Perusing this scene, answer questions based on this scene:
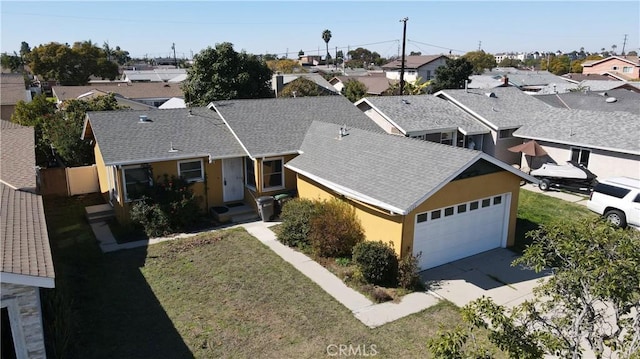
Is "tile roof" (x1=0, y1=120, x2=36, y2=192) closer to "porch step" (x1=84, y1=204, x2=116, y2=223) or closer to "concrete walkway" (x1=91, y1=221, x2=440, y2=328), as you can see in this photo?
"porch step" (x1=84, y1=204, x2=116, y2=223)

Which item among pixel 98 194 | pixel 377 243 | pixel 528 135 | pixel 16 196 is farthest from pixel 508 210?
pixel 98 194

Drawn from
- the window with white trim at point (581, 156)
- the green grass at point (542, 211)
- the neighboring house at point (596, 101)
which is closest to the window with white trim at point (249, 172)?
the green grass at point (542, 211)

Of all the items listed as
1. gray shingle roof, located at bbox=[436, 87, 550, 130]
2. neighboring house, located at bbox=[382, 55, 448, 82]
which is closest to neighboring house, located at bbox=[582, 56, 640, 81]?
neighboring house, located at bbox=[382, 55, 448, 82]

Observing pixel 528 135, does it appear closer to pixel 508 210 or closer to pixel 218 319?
pixel 508 210

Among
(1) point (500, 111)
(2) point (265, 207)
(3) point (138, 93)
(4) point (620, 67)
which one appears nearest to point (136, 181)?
(2) point (265, 207)

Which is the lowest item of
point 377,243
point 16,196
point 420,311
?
point 420,311

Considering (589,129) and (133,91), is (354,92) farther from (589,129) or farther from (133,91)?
(133,91)
